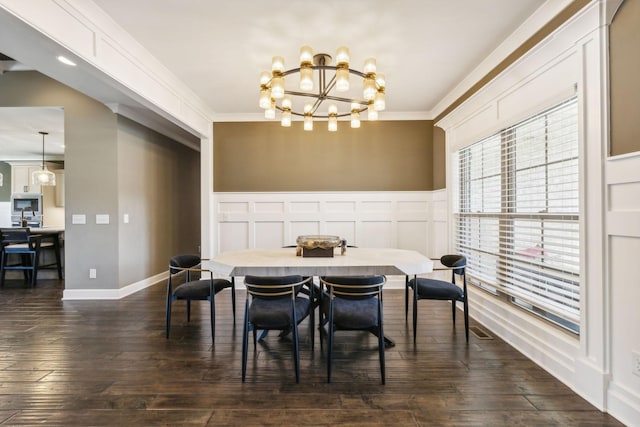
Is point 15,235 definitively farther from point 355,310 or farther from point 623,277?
point 623,277

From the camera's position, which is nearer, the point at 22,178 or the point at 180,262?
the point at 180,262

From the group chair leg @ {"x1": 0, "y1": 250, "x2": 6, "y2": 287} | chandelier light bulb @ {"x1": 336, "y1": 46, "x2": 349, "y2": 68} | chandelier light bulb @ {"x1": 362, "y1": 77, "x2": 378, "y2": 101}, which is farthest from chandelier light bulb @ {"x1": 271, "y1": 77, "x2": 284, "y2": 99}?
chair leg @ {"x1": 0, "y1": 250, "x2": 6, "y2": 287}

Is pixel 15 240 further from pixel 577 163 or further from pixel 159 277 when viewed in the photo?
pixel 577 163

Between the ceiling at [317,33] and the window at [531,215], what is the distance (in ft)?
2.76

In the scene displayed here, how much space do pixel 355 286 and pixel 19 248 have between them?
577 cm

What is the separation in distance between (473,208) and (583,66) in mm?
1878

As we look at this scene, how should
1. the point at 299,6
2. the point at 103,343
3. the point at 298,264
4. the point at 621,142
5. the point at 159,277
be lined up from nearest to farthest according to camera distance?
the point at 621,142 < the point at 299,6 < the point at 298,264 < the point at 103,343 < the point at 159,277

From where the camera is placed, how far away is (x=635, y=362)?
5.33ft

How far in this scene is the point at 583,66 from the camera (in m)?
1.90

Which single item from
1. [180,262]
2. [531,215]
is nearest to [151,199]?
[180,262]

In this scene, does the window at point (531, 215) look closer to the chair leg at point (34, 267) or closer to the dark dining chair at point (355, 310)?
the dark dining chair at point (355, 310)

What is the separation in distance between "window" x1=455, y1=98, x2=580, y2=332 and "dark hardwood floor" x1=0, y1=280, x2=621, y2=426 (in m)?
0.57

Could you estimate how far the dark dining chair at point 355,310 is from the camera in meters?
2.05

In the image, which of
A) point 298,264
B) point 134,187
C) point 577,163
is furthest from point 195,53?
point 577,163
